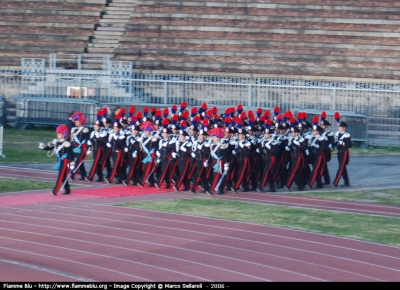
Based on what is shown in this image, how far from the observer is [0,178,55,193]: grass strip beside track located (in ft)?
52.7

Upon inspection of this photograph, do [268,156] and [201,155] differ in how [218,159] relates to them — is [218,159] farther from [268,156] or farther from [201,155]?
[268,156]

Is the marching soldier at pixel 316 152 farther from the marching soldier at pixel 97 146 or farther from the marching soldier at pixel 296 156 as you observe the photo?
the marching soldier at pixel 97 146

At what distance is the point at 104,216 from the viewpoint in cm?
1330

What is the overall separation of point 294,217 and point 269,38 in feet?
54.7

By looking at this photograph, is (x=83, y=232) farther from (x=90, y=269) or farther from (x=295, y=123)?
A: (x=295, y=123)

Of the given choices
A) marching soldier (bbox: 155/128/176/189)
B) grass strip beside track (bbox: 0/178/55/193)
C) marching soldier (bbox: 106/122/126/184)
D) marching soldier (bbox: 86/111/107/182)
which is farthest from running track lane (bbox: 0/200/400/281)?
marching soldier (bbox: 86/111/107/182)

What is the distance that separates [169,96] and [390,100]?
6.79m

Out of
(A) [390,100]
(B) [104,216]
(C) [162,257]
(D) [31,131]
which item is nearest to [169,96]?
(D) [31,131]

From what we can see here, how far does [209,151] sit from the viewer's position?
51.7 feet

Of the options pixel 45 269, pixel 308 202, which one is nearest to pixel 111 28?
pixel 308 202

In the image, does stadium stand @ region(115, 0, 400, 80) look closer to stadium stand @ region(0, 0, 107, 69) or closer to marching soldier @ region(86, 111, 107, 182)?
stadium stand @ region(0, 0, 107, 69)

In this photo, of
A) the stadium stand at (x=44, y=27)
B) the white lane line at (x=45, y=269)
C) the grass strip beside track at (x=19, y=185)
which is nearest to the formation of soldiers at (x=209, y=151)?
the grass strip beside track at (x=19, y=185)

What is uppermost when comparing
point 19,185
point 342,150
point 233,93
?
point 233,93

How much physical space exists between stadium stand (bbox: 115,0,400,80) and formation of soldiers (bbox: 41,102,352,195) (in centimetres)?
1090
